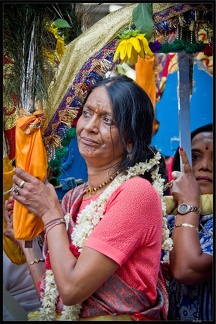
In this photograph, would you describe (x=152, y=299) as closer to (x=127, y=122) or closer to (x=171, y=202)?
(x=171, y=202)

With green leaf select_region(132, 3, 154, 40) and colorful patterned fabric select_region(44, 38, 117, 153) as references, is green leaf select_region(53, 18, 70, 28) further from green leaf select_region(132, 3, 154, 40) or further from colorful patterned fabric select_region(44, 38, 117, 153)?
green leaf select_region(132, 3, 154, 40)

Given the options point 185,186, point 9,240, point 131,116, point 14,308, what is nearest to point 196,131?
point 185,186

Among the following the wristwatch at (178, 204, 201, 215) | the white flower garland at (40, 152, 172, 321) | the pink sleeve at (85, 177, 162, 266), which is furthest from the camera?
the wristwatch at (178, 204, 201, 215)

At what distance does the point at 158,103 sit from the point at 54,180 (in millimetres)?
1155

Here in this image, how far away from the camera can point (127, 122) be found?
234 centimetres

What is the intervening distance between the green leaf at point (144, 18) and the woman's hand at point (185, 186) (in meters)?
0.60

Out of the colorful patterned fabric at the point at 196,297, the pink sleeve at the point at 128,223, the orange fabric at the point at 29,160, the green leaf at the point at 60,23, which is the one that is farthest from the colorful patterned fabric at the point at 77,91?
the colorful patterned fabric at the point at 196,297

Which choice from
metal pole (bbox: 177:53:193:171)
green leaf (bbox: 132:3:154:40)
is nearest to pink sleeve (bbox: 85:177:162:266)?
metal pole (bbox: 177:53:193:171)

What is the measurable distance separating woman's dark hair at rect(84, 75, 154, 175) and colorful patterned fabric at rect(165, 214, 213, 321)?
17.9 inches

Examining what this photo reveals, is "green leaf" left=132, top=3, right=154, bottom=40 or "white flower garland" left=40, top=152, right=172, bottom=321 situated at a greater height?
"green leaf" left=132, top=3, right=154, bottom=40

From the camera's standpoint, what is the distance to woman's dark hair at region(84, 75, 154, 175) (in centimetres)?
234

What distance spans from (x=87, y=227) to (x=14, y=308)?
82cm

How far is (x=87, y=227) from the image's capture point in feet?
7.40

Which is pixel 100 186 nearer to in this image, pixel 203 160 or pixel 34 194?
pixel 34 194
